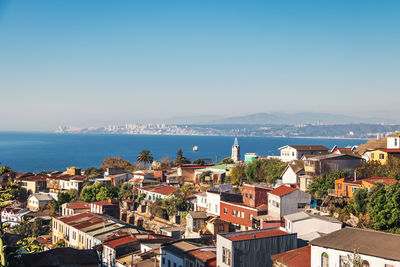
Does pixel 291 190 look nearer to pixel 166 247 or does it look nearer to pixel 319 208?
pixel 319 208

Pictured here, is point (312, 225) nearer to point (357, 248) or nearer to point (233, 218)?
point (357, 248)

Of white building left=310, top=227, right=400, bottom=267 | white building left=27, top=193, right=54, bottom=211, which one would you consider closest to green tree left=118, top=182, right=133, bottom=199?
white building left=27, top=193, right=54, bottom=211

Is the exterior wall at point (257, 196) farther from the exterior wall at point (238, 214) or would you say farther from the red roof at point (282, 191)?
the red roof at point (282, 191)

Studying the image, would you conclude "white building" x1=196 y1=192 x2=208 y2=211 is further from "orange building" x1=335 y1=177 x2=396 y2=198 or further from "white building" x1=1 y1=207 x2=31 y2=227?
"white building" x1=1 y1=207 x2=31 y2=227

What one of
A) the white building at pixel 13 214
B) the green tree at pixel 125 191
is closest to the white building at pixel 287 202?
the green tree at pixel 125 191

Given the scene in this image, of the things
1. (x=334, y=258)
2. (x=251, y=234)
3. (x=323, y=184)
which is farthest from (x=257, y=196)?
(x=334, y=258)

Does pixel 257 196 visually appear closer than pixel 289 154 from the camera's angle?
Yes
